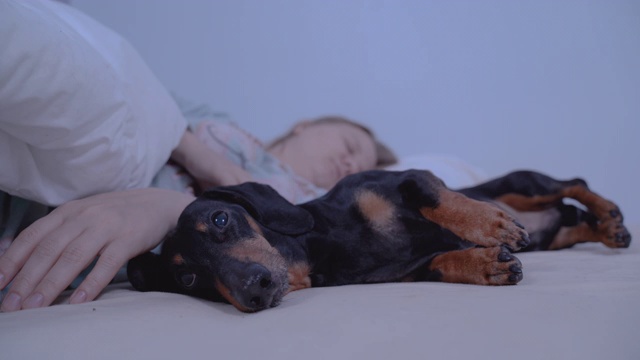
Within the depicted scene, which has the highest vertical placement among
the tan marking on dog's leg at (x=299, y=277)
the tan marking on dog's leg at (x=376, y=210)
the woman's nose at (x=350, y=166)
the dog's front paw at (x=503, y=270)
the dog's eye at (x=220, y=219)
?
the dog's front paw at (x=503, y=270)

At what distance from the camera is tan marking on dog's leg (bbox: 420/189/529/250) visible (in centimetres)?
154

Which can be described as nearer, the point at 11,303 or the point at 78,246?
the point at 11,303

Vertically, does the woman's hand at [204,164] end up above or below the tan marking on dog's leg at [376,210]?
below

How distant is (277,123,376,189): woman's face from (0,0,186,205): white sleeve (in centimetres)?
127

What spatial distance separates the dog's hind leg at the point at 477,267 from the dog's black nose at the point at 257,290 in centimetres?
58

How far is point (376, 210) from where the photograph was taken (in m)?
1.76

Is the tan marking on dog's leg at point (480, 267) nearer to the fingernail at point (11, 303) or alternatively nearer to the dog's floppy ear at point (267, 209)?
the dog's floppy ear at point (267, 209)

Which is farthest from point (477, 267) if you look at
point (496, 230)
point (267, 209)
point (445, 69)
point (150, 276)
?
point (445, 69)

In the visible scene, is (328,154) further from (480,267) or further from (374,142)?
(480,267)

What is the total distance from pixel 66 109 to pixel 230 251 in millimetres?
544

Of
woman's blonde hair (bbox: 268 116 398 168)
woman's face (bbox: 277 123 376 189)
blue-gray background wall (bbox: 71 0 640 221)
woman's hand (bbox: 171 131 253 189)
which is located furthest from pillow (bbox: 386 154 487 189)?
woman's hand (bbox: 171 131 253 189)

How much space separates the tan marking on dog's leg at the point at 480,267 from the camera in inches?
57.2

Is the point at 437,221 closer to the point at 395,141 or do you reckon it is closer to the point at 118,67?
the point at 118,67

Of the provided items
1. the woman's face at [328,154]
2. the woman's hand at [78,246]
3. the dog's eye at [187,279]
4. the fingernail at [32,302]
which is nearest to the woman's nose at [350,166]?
the woman's face at [328,154]
